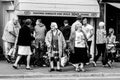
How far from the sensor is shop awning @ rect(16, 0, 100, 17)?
1703 centimetres

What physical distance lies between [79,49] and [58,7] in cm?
341

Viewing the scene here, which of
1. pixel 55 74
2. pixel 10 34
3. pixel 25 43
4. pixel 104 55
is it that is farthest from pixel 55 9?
pixel 55 74

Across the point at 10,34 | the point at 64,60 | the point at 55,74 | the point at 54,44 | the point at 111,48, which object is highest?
the point at 10,34

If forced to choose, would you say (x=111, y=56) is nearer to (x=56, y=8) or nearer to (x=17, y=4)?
(x=56, y=8)

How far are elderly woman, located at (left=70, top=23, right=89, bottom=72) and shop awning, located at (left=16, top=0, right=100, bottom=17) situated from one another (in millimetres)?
2899

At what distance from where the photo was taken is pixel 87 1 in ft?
59.7

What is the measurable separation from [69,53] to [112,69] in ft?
5.90

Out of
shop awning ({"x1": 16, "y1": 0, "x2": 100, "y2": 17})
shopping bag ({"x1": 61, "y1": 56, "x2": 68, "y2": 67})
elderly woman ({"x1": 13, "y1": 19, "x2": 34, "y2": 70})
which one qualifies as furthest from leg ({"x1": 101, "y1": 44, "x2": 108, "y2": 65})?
elderly woman ({"x1": 13, "y1": 19, "x2": 34, "y2": 70})

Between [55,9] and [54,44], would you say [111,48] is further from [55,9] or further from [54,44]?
[55,9]

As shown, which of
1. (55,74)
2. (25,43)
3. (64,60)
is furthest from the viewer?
(64,60)

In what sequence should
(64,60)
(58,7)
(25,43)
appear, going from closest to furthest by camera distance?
(25,43) < (64,60) < (58,7)

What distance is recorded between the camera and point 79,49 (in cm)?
1466

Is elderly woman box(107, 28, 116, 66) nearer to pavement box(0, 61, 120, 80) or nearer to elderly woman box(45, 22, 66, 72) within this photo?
pavement box(0, 61, 120, 80)

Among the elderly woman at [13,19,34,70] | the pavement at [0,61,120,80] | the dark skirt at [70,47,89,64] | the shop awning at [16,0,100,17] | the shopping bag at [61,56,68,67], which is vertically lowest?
the pavement at [0,61,120,80]
